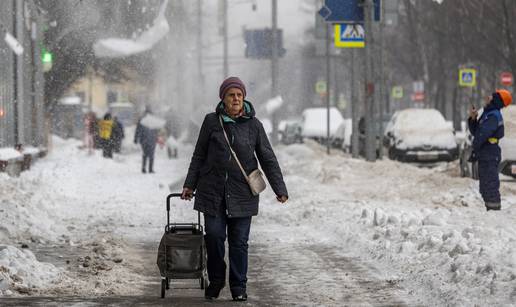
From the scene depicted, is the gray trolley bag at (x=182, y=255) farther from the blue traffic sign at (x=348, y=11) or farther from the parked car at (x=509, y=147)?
the blue traffic sign at (x=348, y=11)

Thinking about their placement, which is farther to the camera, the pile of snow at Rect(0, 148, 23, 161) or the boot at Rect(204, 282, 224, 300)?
the pile of snow at Rect(0, 148, 23, 161)

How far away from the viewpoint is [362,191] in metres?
20.9

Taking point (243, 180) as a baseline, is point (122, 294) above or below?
below

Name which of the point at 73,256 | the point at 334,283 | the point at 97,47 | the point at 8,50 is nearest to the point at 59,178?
the point at 8,50

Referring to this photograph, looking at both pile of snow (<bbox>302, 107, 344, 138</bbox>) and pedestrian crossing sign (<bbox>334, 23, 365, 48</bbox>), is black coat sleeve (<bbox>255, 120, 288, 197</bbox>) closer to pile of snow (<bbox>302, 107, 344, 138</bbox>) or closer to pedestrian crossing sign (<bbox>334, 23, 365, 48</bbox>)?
pedestrian crossing sign (<bbox>334, 23, 365, 48</bbox>)

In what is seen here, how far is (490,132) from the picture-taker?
16.1 metres

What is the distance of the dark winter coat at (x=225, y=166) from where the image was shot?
895cm

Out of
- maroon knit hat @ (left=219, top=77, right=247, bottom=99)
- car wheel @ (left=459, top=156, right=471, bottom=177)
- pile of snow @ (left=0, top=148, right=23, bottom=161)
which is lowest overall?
car wheel @ (left=459, top=156, right=471, bottom=177)

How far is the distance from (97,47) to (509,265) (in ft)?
112

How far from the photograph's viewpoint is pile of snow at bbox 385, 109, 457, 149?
32812mm

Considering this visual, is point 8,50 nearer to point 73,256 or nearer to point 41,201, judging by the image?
point 41,201

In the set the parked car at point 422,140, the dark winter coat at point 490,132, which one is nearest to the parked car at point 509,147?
the dark winter coat at point 490,132

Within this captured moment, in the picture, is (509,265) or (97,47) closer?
(509,265)

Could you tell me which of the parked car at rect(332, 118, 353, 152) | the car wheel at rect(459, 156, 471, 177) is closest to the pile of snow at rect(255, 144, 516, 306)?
the car wheel at rect(459, 156, 471, 177)
